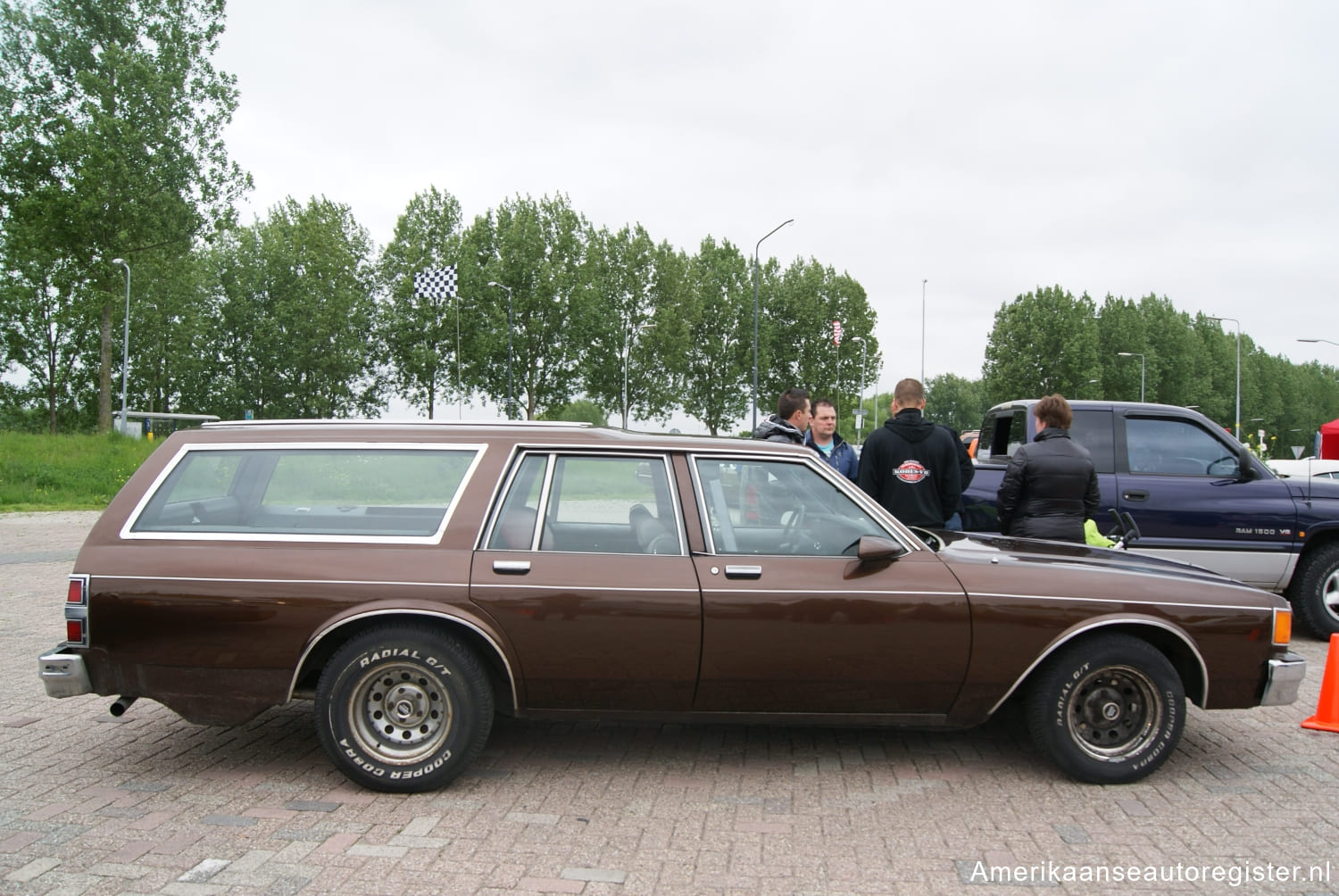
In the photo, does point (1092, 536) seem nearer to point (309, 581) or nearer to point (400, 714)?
point (400, 714)

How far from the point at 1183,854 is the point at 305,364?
49.1 m

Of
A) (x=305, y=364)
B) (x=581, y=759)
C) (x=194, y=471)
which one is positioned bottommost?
(x=581, y=759)

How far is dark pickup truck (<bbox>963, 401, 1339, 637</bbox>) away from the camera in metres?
7.57

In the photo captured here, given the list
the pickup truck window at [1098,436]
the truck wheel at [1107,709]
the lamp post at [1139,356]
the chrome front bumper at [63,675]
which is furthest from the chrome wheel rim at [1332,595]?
the lamp post at [1139,356]

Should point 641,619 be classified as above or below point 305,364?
below

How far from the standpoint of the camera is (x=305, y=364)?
156ft

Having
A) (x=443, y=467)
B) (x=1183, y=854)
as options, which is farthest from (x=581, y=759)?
(x=1183, y=854)

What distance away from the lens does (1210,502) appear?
7.68 m

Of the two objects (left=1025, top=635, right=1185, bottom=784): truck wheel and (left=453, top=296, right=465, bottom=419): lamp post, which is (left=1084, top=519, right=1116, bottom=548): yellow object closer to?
(left=1025, top=635, right=1185, bottom=784): truck wheel

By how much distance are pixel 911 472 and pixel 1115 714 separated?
2036 mm

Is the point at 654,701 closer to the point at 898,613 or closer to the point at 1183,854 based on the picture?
the point at 898,613

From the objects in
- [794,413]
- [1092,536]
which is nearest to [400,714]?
[794,413]

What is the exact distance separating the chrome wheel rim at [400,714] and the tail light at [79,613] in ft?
4.04

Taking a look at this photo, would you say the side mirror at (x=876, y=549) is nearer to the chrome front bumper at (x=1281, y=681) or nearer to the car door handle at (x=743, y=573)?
the car door handle at (x=743, y=573)
